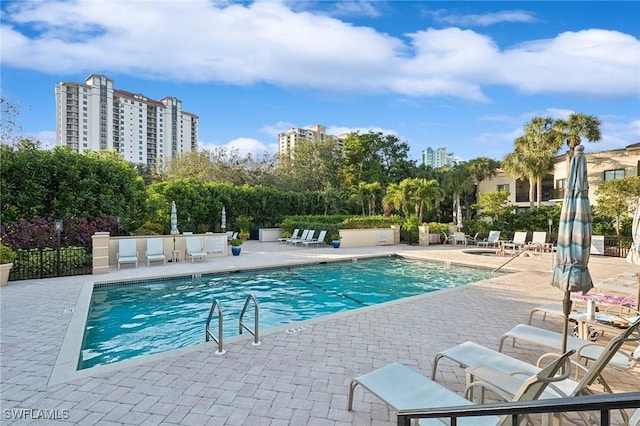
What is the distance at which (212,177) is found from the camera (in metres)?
32.4

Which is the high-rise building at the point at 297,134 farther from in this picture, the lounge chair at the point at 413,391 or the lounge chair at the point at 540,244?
the lounge chair at the point at 413,391

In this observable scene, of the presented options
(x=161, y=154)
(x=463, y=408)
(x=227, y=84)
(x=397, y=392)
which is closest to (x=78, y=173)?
(x=227, y=84)

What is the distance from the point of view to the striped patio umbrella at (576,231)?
3875 mm

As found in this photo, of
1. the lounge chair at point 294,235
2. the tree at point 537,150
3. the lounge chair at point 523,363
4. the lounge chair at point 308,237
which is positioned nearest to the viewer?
the lounge chair at point 523,363

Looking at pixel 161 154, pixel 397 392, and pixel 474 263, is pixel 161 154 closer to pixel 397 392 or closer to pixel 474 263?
pixel 474 263

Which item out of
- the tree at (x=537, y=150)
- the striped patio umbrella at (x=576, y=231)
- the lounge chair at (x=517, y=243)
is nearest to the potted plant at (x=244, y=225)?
the lounge chair at (x=517, y=243)

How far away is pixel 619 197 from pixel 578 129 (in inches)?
359

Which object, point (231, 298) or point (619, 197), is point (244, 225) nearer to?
point (231, 298)

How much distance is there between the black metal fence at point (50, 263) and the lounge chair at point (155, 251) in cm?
178

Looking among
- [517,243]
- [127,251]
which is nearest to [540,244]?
[517,243]

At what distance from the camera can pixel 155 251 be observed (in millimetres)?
12500

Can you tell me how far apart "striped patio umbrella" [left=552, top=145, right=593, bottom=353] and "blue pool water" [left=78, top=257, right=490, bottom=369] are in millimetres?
5145

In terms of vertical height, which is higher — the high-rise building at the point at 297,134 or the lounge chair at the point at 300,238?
the high-rise building at the point at 297,134

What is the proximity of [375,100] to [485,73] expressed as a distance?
1251 cm
